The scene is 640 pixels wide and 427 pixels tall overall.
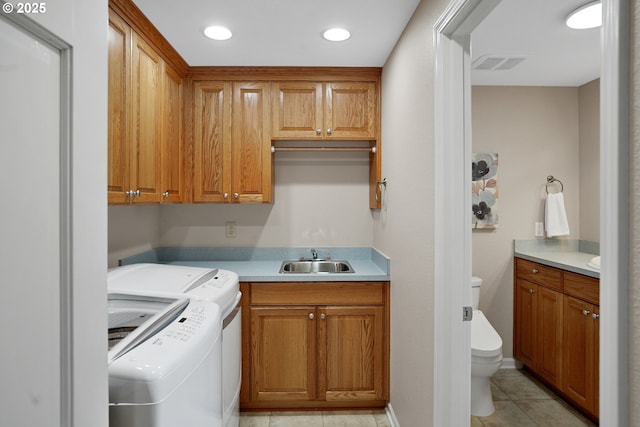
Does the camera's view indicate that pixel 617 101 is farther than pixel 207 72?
No

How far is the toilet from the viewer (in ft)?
7.63

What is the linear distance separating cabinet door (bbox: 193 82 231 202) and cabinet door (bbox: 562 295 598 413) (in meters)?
2.48

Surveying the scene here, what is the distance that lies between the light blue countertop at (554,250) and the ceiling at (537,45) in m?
1.29

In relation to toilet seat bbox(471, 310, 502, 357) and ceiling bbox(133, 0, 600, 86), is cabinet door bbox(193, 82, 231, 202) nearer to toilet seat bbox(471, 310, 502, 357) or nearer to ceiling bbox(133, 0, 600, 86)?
ceiling bbox(133, 0, 600, 86)

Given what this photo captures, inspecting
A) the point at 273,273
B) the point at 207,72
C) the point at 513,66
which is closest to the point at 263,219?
the point at 273,273

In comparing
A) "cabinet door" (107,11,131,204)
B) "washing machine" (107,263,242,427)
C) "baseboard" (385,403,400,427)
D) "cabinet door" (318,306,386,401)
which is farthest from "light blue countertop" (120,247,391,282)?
"cabinet door" (107,11,131,204)

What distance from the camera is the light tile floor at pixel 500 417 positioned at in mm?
2406

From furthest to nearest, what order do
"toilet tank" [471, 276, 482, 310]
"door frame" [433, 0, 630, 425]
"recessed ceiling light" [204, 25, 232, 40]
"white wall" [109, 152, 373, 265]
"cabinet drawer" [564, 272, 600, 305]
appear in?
1. "white wall" [109, 152, 373, 265]
2. "toilet tank" [471, 276, 482, 310]
3. "cabinet drawer" [564, 272, 600, 305]
4. "recessed ceiling light" [204, 25, 232, 40]
5. "door frame" [433, 0, 630, 425]

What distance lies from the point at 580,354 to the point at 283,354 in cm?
192

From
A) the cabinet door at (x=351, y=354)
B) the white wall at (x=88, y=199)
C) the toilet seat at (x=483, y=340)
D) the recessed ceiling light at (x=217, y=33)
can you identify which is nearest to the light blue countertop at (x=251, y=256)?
the cabinet door at (x=351, y=354)

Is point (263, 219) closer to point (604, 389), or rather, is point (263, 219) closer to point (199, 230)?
point (199, 230)

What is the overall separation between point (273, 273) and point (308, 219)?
2.28ft

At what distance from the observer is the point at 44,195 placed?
50cm

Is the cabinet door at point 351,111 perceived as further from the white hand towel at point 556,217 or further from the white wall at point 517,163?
the white hand towel at point 556,217
